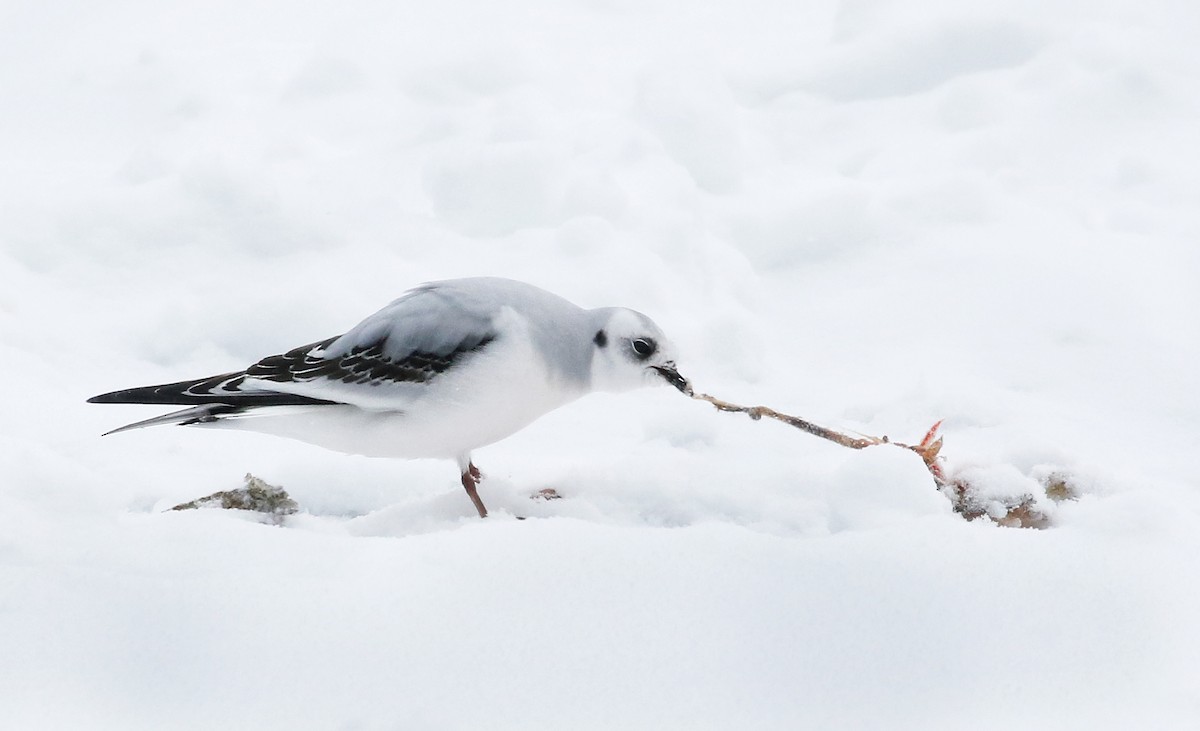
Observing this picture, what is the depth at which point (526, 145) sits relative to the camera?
240 inches

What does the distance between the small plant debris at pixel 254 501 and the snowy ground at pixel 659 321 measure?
3.2 inches

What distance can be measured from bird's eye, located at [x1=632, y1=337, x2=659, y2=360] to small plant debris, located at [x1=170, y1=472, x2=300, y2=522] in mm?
1010

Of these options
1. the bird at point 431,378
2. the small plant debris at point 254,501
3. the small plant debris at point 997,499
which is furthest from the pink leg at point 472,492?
the small plant debris at point 997,499

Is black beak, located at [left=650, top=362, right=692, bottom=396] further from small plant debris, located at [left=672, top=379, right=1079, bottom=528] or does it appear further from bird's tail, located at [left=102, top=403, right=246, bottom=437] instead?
bird's tail, located at [left=102, top=403, right=246, bottom=437]

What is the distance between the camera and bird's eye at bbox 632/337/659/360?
10.6ft

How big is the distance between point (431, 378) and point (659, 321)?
215 cm

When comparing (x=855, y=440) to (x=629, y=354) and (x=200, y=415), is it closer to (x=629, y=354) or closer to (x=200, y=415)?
(x=629, y=354)

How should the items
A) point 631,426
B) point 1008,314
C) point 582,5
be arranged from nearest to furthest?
point 631,426 < point 1008,314 < point 582,5

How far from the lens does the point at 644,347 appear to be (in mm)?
3223

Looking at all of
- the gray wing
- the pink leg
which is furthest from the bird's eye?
the pink leg

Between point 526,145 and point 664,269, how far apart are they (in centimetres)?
119

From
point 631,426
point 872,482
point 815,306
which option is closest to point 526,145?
point 815,306

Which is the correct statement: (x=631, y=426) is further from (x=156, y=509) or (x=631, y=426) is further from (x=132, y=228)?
(x=132, y=228)

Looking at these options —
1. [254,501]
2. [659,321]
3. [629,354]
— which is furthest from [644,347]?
[659,321]
